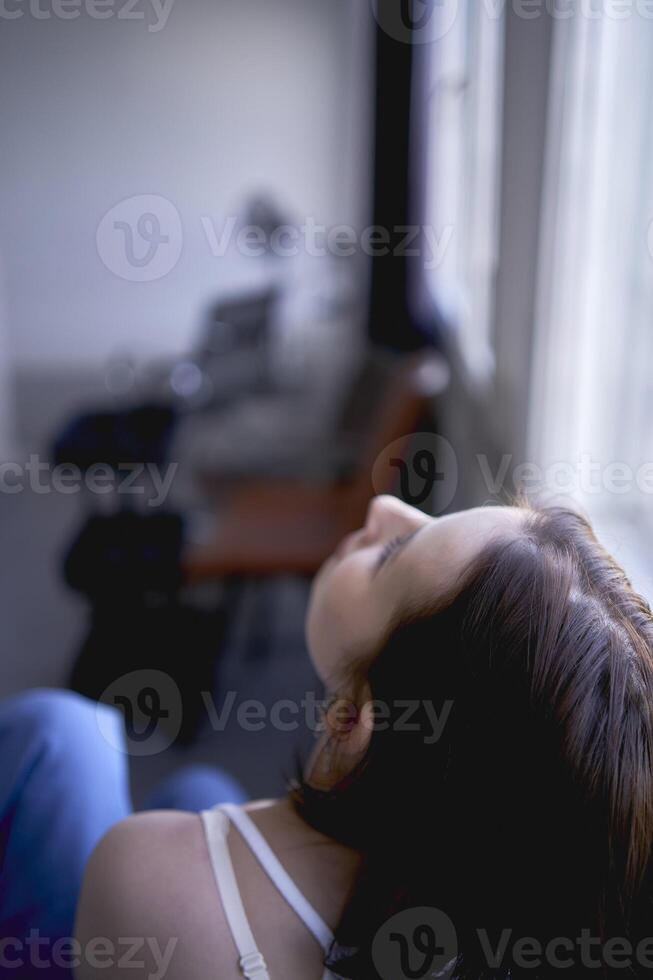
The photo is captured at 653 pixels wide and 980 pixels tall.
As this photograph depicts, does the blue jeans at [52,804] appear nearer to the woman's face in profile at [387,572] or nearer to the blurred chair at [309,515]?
the woman's face in profile at [387,572]

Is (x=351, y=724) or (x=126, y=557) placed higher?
(x=351, y=724)

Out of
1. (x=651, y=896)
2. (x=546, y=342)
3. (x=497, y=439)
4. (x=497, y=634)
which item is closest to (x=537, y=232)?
(x=546, y=342)

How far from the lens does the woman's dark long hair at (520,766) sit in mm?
572

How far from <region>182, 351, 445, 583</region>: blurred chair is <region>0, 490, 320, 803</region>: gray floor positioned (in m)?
0.40

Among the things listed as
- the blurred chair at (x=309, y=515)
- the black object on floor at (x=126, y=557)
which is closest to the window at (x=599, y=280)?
the blurred chair at (x=309, y=515)

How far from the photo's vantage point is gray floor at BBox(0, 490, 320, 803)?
1.96 m

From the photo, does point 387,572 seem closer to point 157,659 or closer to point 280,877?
point 280,877

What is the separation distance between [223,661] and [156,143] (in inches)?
124

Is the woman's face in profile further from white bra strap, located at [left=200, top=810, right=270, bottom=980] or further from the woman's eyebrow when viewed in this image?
white bra strap, located at [left=200, top=810, right=270, bottom=980]

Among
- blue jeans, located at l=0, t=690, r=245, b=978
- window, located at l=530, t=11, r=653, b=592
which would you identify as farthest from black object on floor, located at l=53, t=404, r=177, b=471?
window, located at l=530, t=11, r=653, b=592

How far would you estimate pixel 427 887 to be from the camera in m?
0.66

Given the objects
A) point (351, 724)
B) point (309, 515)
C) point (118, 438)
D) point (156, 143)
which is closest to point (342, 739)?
point (351, 724)

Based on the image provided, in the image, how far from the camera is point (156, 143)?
4438 millimetres

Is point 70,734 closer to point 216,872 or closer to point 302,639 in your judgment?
point 216,872
